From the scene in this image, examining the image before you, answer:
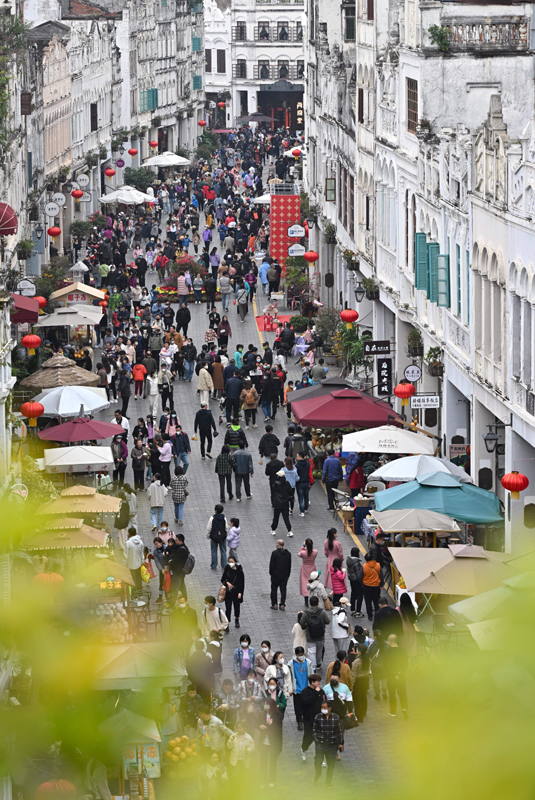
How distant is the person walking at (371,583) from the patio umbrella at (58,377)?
11899 mm

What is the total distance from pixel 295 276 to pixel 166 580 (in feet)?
97.3

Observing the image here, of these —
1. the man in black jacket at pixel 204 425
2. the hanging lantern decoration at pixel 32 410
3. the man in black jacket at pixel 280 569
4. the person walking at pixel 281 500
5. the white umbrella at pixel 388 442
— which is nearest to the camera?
the man in black jacket at pixel 280 569

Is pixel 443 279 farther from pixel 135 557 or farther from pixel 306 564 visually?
pixel 135 557

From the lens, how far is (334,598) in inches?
811

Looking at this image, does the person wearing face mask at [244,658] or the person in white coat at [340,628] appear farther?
the person in white coat at [340,628]

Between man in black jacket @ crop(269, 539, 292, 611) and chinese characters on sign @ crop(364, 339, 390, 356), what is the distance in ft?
38.9

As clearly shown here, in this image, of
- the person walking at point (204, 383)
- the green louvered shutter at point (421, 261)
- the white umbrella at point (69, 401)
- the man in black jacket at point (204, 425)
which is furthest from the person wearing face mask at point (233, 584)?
the person walking at point (204, 383)

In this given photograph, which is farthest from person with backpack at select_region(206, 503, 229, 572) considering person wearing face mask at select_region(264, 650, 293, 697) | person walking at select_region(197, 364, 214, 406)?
person walking at select_region(197, 364, 214, 406)

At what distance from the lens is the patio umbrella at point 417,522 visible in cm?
2069

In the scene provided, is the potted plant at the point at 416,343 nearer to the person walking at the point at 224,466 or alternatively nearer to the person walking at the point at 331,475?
the person walking at the point at 331,475

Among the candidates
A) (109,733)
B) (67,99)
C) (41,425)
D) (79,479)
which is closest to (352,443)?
(79,479)

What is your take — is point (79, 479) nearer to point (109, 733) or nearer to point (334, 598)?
point (334, 598)

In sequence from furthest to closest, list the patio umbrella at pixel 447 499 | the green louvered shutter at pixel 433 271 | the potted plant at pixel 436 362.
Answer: the potted plant at pixel 436 362 → the green louvered shutter at pixel 433 271 → the patio umbrella at pixel 447 499

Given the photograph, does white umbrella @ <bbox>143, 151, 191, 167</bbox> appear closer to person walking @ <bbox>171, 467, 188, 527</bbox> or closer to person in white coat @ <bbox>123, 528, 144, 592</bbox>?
person walking @ <bbox>171, 467, 188, 527</bbox>
